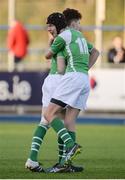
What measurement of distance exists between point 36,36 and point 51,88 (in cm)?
1824

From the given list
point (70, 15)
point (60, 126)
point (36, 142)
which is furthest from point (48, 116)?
point (70, 15)

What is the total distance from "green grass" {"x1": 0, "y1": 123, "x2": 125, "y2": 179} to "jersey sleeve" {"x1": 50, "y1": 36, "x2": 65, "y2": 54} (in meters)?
1.47

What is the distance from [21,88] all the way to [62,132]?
12791 mm

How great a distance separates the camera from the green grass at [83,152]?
10.1 metres

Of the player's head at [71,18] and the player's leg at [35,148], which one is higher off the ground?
the player's head at [71,18]

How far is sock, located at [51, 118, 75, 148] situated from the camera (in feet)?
33.7

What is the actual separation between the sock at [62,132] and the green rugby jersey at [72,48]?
0.64m

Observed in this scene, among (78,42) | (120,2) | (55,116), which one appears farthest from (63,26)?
(120,2)

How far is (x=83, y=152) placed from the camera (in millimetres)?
13852

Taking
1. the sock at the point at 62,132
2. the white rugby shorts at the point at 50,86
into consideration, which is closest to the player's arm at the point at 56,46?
the white rugby shorts at the point at 50,86

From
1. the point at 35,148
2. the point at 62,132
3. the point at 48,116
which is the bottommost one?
the point at 35,148

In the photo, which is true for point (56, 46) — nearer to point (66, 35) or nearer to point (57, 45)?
point (57, 45)

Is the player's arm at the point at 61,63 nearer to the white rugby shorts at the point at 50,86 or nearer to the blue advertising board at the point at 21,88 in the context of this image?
the white rugby shorts at the point at 50,86

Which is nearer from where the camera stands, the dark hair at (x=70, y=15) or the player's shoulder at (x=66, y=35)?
the player's shoulder at (x=66, y=35)
